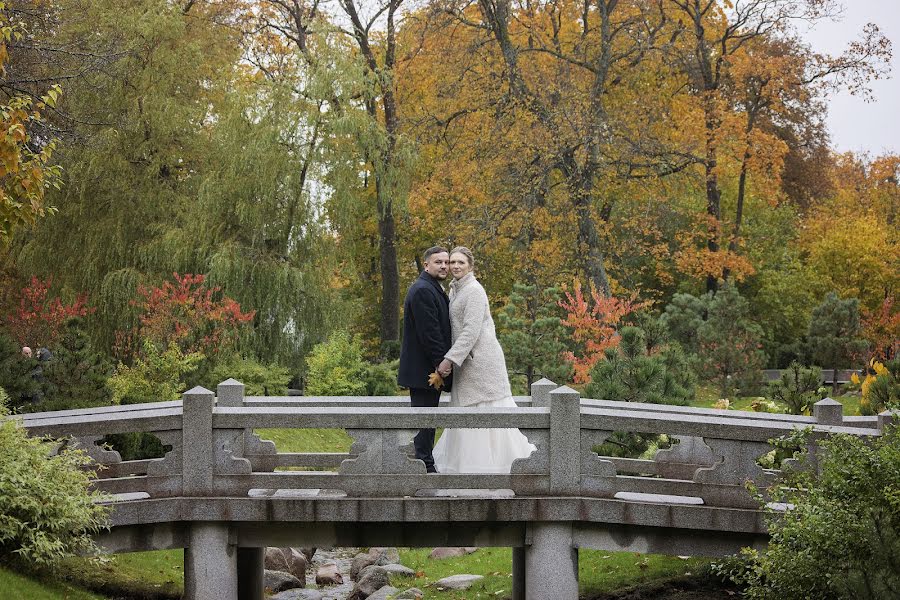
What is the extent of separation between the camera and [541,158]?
24906 mm

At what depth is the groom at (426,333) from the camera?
9609 mm

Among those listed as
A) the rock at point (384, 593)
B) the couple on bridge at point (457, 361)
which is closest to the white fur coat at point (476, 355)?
the couple on bridge at point (457, 361)

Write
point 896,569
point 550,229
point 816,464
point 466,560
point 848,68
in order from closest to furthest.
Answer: point 896,569 → point 816,464 → point 466,560 → point 550,229 → point 848,68

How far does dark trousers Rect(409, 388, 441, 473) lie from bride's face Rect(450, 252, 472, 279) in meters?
1.05

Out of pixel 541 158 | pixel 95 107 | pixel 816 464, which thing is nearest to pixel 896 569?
pixel 816 464

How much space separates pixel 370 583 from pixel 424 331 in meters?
4.84

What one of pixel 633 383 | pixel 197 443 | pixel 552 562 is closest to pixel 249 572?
pixel 197 443

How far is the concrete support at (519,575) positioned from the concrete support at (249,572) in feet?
8.59

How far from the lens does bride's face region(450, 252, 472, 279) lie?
963 cm

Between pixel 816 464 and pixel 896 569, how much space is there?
8.99ft

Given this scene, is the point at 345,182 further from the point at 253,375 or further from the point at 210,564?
the point at 210,564

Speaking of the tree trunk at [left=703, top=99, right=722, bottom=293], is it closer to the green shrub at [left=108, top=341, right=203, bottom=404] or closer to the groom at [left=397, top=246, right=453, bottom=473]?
→ the green shrub at [left=108, top=341, right=203, bottom=404]

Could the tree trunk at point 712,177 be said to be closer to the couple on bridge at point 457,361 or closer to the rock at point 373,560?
the rock at point 373,560

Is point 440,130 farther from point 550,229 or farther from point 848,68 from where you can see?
point 848,68
